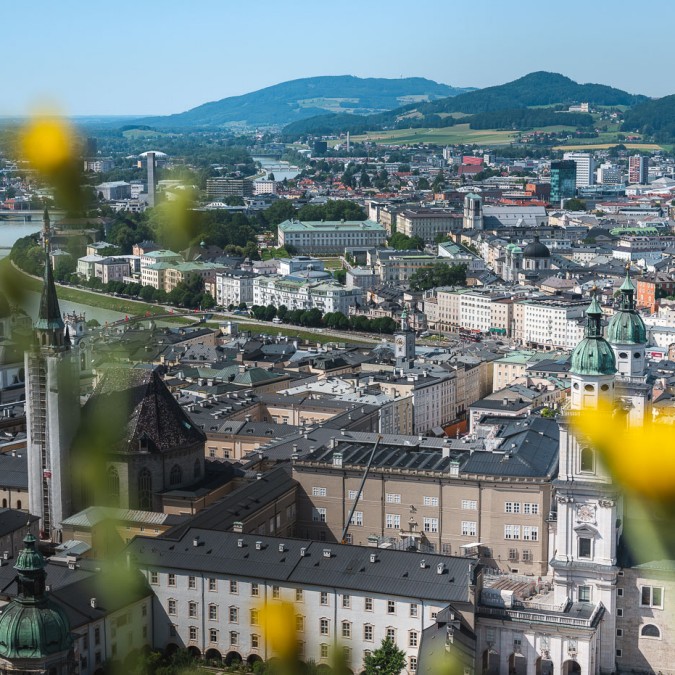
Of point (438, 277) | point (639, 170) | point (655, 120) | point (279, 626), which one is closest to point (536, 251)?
point (438, 277)

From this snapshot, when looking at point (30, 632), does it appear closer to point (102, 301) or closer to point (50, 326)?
point (50, 326)

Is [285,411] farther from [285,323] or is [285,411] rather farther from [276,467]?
[285,323]

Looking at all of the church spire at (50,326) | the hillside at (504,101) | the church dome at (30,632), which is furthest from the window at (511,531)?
the hillside at (504,101)

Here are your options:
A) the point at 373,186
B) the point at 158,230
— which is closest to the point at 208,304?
Result: the point at 158,230

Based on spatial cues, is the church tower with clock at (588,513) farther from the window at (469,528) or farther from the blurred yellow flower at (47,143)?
the blurred yellow flower at (47,143)

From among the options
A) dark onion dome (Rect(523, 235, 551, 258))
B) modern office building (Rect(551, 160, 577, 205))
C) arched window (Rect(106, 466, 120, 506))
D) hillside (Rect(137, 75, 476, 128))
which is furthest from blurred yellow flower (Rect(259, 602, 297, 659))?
modern office building (Rect(551, 160, 577, 205))
